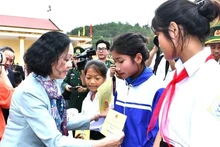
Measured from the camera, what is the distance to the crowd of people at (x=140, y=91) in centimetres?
100

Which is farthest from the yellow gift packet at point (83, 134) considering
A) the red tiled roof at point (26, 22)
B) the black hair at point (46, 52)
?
the red tiled roof at point (26, 22)

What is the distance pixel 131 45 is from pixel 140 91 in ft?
0.90

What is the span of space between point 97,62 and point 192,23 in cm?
147

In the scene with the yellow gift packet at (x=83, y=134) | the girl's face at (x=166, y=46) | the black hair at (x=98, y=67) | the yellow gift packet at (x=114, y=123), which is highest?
the girl's face at (x=166, y=46)

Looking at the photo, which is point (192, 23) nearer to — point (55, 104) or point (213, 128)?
point (213, 128)

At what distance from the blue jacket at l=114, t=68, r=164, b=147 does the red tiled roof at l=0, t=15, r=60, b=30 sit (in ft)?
60.6

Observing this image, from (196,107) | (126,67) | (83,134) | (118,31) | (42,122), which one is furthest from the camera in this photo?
(118,31)

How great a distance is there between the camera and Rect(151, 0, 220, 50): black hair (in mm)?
1066

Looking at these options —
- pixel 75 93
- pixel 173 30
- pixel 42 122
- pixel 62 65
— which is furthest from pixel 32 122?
pixel 75 93

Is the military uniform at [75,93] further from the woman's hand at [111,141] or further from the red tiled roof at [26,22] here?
the red tiled roof at [26,22]

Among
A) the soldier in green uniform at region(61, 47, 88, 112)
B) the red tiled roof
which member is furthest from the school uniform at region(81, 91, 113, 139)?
the red tiled roof

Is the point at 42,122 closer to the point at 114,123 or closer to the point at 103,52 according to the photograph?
the point at 114,123

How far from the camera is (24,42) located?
2059cm

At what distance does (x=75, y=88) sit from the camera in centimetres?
393
